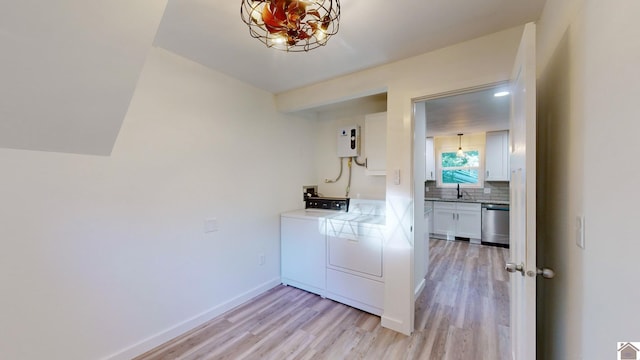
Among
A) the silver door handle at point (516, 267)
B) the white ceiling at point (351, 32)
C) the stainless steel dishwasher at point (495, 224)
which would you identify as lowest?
the stainless steel dishwasher at point (495, 224)

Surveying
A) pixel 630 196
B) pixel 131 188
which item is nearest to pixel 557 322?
pixel 630 196

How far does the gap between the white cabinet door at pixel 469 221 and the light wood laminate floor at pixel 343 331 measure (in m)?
2.16

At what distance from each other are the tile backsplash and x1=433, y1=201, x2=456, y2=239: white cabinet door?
0.48 metres

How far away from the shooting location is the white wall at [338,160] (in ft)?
10.4

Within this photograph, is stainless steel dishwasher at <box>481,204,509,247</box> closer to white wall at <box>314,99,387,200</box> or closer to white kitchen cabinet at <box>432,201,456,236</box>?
white kitchen cabinet at <box>432,201,456,236</box>

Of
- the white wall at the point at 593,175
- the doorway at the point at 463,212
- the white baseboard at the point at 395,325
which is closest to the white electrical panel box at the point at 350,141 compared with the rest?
the doorway at the point at 463,212

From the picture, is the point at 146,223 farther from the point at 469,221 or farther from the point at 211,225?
the point at 469,221

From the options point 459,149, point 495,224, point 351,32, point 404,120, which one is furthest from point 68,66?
point 459,149

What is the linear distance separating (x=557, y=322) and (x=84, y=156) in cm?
284

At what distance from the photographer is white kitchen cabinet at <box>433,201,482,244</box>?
4.98 meters

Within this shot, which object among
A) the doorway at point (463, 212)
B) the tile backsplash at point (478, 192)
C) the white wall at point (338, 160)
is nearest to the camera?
the doorway at point (463, 212)

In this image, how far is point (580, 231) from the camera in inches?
34.1

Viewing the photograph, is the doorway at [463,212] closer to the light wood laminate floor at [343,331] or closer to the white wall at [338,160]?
the light wood laminate floor at [343,331]

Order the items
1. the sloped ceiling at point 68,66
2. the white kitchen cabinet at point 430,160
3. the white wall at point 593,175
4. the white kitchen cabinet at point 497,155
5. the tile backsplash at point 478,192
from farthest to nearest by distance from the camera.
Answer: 1. the white kitchen cabinet at point 430,160
2. the tile backsplash at point 478,192
3. the white kitchen cabinet at point 497,155
4. the sloped ceiling at point 68,66
5. the white wall at point 593,175
